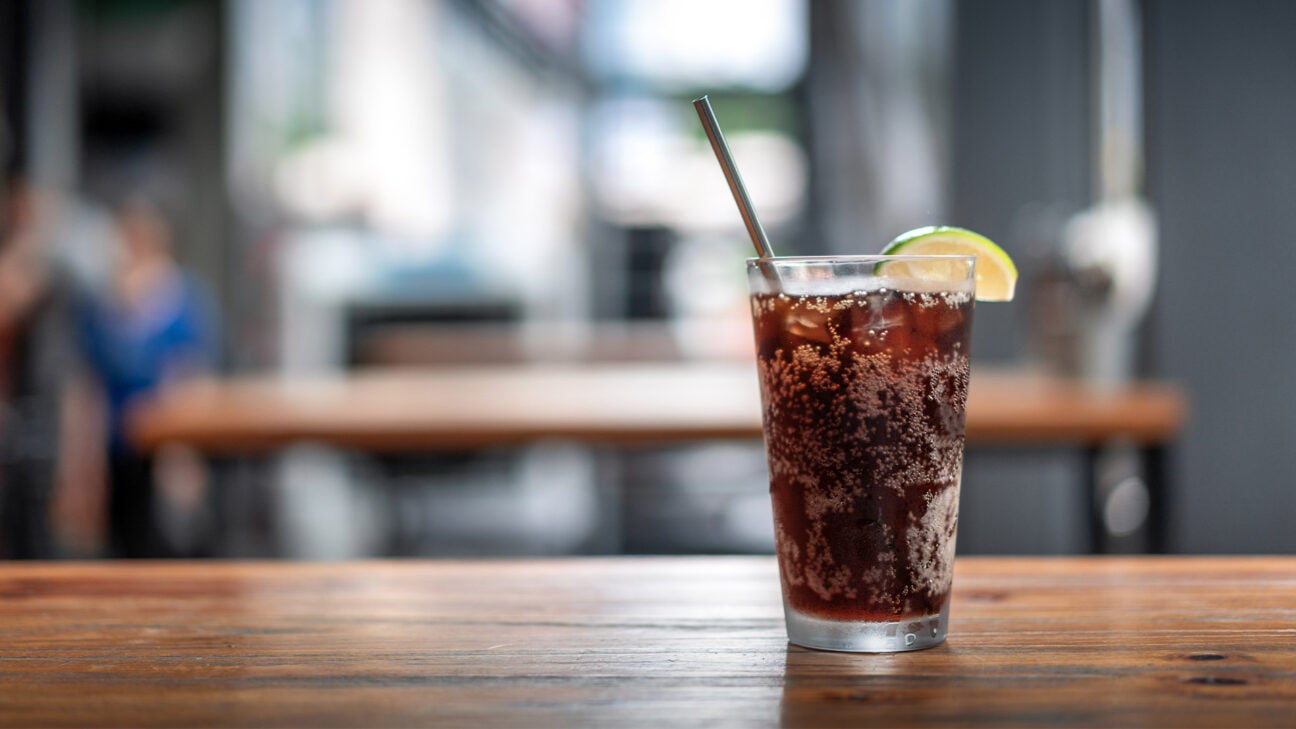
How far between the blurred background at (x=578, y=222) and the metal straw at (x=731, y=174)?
5.92 feet

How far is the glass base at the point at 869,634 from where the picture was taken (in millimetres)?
711

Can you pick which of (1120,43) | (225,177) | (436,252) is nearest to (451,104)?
(436,252)

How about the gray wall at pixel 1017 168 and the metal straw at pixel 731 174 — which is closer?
the metal straw at pixel 731 174

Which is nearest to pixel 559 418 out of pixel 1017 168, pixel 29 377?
pixel 1017 168

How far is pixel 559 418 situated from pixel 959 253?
183 centimetres

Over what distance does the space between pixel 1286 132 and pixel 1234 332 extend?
18.7 inches

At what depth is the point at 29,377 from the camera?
519 centimetres

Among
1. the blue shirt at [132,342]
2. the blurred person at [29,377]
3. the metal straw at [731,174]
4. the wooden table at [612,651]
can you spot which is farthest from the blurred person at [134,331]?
the metal straw at [731,174]

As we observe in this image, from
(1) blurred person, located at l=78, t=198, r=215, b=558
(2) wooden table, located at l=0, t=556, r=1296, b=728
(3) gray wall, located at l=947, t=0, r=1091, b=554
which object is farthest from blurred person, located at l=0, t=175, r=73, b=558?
(2) wooden table, located at l=0, t=556, r=1296, b=728

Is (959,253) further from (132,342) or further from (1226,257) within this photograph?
(132,342)

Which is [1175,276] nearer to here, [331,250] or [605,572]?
[605,572]

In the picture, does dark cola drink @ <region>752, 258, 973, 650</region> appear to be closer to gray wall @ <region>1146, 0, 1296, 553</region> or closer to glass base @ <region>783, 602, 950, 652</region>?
glass base @ <region>783, 602, 950, 652</region>

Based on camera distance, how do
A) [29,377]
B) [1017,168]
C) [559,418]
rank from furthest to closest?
1. [29,377]
2. [1017,168]
3. [559,418]

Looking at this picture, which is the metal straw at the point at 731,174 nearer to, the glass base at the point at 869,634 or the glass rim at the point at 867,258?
the glass rim at the point at 867,258
